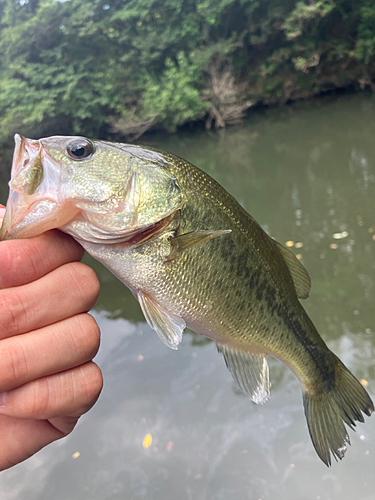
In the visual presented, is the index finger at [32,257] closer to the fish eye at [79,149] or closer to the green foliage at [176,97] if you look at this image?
the fish eye at [79,149]

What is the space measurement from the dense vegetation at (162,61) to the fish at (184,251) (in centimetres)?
1687

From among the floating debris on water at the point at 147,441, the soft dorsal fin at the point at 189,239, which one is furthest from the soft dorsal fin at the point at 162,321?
the floating debris on water at the point at 147,441

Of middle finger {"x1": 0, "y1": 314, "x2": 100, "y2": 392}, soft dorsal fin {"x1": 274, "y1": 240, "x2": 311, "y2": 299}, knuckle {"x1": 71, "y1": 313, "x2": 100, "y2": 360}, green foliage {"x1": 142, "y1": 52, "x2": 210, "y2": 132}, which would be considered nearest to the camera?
middle finger {"x1": 0, "y1": 314, "x2": 100, "y2": 392}

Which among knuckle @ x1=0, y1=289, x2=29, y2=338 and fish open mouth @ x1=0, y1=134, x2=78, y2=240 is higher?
fish open mouth @ x1=0, y1=134, x2=78, y2=240

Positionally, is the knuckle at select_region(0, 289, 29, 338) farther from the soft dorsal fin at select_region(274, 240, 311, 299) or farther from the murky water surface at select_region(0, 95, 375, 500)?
the murky water surface at select_region(0, 95, 375, 500)

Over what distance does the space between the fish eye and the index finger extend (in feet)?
0.79

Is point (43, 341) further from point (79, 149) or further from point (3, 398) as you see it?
point (79, 149)

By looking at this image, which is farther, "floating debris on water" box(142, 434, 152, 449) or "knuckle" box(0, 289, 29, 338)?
"floating debris on water" box(142, 434, 152, 449)

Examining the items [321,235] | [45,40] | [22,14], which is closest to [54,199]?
[321,235]

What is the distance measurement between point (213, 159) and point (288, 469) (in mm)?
9994

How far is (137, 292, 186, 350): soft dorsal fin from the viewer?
1.19 meters

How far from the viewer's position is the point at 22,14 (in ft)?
64.0

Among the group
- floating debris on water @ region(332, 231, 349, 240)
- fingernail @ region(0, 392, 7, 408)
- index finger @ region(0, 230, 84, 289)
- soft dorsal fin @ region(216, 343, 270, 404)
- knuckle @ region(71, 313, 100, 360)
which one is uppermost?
index finger @ region(0, 230, 84, 289)

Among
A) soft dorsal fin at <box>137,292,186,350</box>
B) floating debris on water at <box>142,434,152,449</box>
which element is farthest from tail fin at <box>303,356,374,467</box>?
floating debris on water at <box>142,434,152,449</box>
